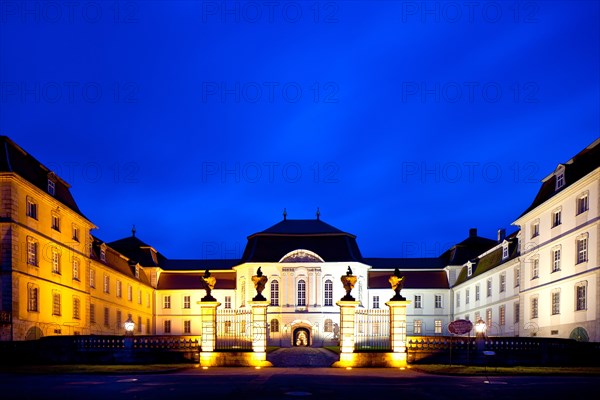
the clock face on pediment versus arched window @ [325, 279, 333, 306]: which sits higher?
the clock face on pediment

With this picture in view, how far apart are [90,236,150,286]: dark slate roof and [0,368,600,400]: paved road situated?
31669 mm

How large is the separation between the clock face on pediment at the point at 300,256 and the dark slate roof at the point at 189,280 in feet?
35.0

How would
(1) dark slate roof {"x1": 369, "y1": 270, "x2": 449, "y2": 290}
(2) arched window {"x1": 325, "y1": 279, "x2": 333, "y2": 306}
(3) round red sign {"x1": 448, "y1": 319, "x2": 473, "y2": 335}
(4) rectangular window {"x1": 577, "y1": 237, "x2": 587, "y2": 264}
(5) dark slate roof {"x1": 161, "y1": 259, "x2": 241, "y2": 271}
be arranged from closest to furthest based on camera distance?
(3) round red sign {"x1": 448, "y1": 319, "x2": 473, "y2": 335} → (4) rectangular window {"x1": 577, "y1": 237, "x2": 587, "y2": 264} → (2) arched window {"x1": 325, "y1": 279, "x2": 333, "y2": 306} → (1) dark slate roof {"x1": 369, "y1": 270, "x2": 449, "y2": 290} → (5) dark slate roof {"x1": 161, "y1": 259, "x2": 241, "y2": 271}

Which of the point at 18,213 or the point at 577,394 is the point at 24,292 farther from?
the point at 577,394

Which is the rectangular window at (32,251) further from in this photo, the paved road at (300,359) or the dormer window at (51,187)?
the paved road at (300,359)

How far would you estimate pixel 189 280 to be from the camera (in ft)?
237

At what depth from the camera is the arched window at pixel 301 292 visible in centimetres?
6359

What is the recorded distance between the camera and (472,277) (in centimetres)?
6053

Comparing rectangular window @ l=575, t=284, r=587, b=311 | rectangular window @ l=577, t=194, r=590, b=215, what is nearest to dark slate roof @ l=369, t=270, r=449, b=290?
rectangular window @ l=575, t=284, r=587, b=311

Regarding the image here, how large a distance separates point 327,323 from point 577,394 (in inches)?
1849

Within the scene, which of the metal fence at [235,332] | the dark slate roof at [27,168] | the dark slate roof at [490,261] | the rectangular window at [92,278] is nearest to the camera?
the metal fence at [235,332]

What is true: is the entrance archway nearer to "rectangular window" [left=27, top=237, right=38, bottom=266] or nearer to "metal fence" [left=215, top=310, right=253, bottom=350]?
"metal fence" [left=215, top=310, right=253, bottom=350]

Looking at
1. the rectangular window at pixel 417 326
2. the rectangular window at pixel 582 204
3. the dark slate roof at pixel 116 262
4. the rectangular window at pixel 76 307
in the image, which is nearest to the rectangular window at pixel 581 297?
the rectangular window at pixel 582 204

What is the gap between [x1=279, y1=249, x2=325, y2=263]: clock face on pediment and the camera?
63438mm
